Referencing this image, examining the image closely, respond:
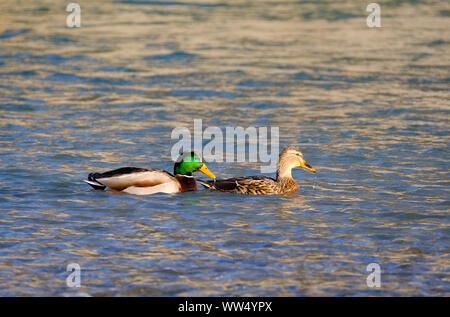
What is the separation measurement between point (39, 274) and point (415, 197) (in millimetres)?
5120

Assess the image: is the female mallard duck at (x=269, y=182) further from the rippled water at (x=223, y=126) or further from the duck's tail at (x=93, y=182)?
the duck's tail at (x=93, y=182)

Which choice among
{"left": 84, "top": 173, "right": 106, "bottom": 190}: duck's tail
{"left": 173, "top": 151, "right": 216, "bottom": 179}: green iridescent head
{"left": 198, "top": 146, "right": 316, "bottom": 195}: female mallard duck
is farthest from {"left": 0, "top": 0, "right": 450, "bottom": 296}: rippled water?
{"left": 173, "top": 151, "right": 216, "bottom": 179}: green iridescent head

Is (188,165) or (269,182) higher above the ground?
(188,165)

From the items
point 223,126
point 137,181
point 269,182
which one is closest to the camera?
point 137,181

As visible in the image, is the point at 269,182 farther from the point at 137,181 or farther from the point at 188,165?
the point at 137,181

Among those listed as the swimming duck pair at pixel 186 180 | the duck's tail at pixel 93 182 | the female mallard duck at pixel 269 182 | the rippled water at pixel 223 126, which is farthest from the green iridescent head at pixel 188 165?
the duck's tail at pixel 93 182

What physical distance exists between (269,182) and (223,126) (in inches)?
158

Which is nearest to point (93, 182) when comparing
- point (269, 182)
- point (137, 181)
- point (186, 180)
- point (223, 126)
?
point (137, 181)

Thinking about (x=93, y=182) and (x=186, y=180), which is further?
(x=186, y=180)

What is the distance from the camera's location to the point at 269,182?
39.5 feet

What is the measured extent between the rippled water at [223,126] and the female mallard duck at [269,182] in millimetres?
219

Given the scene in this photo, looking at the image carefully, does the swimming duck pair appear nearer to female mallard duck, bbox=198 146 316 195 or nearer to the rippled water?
female mallard duck, bbox=198 146 316 195

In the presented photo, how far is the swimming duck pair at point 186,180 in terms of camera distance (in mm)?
11656

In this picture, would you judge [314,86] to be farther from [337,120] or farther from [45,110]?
[45,110]
